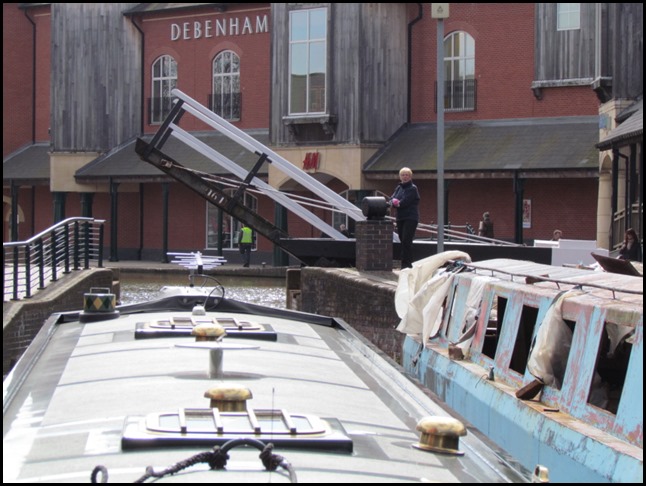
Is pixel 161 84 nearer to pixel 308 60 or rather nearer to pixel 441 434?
pixel 308 60

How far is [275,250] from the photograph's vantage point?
35094 mm

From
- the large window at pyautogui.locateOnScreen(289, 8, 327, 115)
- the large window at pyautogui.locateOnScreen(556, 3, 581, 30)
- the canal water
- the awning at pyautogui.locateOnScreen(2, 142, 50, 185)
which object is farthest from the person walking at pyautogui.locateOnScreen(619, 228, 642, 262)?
the awning at pyautogui.locateOnScreen(2, 142, 50, 185)

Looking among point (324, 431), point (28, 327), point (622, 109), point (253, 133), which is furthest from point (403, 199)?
point (253, 133)

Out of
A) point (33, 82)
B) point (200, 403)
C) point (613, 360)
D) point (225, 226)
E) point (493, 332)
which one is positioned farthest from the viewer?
point (33, 82)

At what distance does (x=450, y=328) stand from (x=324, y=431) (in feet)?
23.9

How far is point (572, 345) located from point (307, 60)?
89.5ft

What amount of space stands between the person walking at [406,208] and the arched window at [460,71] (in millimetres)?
15961

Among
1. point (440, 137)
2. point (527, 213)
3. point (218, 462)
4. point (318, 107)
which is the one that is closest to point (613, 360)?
point (218, 462)

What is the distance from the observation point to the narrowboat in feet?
12.0

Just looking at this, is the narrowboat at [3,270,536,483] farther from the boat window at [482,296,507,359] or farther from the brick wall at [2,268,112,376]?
the brick wall at [2,268,112,376]

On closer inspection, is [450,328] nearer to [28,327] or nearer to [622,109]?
[28,327]

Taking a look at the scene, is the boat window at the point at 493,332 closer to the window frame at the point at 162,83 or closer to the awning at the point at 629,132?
the awning at the point at 629,132

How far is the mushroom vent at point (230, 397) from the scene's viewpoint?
4055mm

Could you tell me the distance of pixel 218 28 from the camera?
38.8 meters
